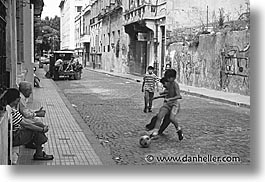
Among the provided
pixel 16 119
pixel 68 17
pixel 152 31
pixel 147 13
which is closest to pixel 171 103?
pixel 68 17

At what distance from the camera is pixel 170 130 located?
7.63 meters

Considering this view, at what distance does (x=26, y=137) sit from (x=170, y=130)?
2609 mm

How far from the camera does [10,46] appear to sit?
7547mm

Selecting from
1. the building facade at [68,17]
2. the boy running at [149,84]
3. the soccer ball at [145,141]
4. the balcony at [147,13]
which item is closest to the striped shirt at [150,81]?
the boy running at [149,84]

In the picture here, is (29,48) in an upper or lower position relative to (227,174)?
upper

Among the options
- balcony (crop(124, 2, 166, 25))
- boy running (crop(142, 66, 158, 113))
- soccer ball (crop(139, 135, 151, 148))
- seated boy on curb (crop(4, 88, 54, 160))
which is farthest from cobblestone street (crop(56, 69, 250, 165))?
balcony (crop(124, 2, 166, 25))

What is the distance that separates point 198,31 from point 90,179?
39.0 ft

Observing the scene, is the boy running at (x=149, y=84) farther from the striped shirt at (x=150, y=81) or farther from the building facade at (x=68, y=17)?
the building facade at (x=68, y=17)

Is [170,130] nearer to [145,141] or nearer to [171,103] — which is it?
[171,103]

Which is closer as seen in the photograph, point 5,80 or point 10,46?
point 5,80

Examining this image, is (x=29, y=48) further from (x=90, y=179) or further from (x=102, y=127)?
(x=90, y=179)

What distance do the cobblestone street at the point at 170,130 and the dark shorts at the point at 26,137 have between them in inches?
38.2

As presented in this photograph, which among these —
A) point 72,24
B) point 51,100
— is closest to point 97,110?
point 51,100

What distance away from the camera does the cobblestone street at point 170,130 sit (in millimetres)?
5846
